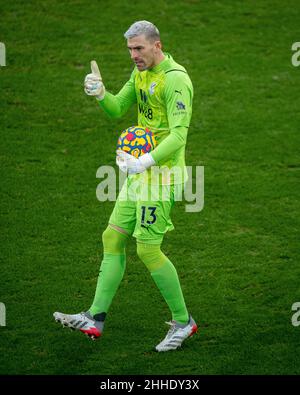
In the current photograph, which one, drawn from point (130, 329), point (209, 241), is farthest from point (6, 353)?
point (209, 241)

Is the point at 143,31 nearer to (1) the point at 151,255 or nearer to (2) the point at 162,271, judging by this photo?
(1) the point at 151,255

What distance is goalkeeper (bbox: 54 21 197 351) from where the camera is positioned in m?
6.45

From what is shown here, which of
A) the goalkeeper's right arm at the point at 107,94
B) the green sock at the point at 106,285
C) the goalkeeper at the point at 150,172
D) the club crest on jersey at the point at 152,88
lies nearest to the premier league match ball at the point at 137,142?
the goalkeeper at the point at 150,172

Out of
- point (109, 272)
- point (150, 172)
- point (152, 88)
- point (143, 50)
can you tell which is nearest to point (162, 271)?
point (109, 272)

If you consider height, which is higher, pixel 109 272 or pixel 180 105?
pixel 180 105

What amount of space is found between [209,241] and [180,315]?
1735 mm

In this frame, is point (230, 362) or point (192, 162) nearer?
point (230, 362)

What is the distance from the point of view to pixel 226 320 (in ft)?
23.9

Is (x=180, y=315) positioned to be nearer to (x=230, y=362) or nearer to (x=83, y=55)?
(x=230, y=362)

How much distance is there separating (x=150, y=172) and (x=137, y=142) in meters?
0.36

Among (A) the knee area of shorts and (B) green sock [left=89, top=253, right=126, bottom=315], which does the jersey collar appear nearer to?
(A) the knee area of shorts

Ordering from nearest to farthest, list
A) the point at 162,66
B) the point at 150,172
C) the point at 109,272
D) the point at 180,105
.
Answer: the point at 180,105
the point at 162,66
the point at 150,172
the point at 109,272

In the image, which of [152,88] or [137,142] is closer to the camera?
[137,142]

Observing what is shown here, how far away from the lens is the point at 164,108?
21.9ft
